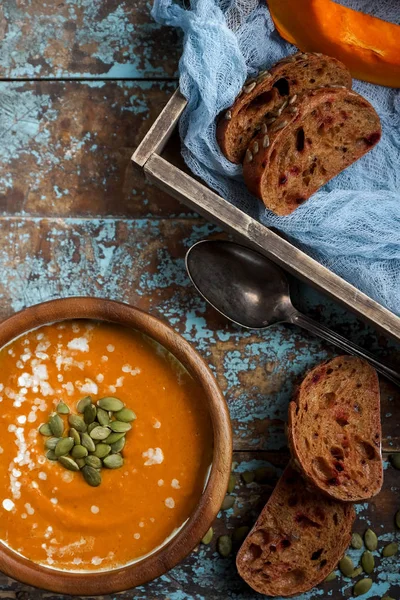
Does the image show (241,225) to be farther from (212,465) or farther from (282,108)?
(212,465)

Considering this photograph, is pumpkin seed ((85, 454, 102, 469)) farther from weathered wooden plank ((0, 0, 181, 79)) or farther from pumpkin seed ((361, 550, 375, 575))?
weathered wooden plank ((0, 0, 181, 79))

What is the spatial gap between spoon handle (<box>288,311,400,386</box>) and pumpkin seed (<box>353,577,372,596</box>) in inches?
18.3

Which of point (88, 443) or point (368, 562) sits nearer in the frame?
point (88, 443)

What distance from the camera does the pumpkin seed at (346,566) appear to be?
1.39 metres

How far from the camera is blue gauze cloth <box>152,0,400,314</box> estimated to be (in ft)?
3.89

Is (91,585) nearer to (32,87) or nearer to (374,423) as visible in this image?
(374,423)

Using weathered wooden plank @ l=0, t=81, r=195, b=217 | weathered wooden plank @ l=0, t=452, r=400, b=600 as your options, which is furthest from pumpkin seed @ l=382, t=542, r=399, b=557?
weathered wooden plank @ l=0, t=81, r=195, b=217

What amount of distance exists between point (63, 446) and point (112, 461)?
0.11m

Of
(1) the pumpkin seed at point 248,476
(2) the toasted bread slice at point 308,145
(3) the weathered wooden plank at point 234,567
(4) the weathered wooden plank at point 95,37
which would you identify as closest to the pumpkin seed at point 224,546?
(3) the weathered wooden plank at point 234,567

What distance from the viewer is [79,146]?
138 cm

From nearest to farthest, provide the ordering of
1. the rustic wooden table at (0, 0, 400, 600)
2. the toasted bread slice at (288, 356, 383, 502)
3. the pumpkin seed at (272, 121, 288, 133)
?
the pumpkin seed at (272, 121, 288, 133) < the toasted bread slice at (288, 356, 383, 502) < the rustic wooden table at (0, 0, 400, 600)

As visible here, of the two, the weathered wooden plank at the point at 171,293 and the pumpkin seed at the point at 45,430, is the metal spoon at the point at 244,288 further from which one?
the pumpkin seed at the point at 45,430

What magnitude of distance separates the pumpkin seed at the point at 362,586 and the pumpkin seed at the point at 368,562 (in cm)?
2

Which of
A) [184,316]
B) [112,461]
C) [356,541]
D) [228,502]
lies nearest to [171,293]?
[184,316]
